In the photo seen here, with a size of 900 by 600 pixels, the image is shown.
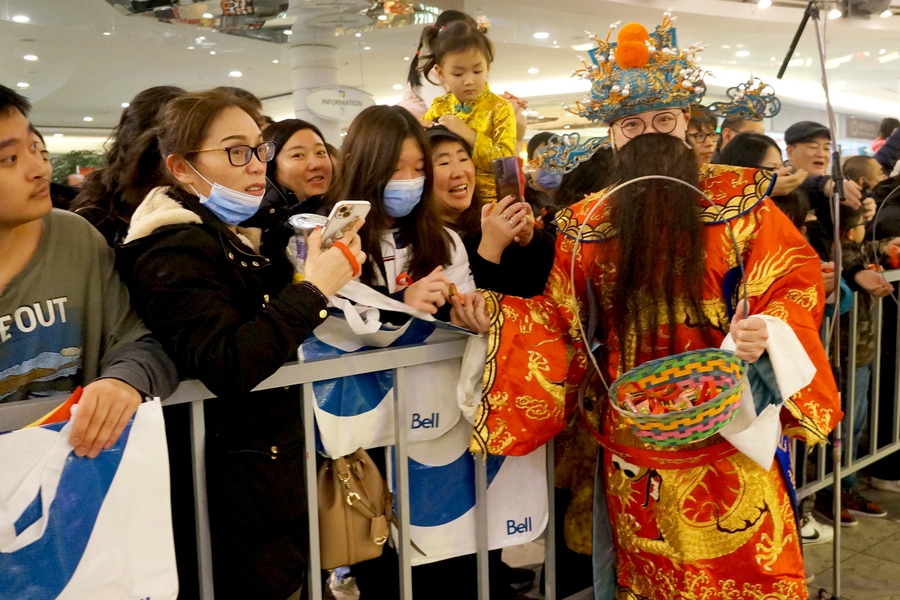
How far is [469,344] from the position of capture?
1882 mm

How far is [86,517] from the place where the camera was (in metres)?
1.24

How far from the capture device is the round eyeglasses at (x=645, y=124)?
1.89 meters

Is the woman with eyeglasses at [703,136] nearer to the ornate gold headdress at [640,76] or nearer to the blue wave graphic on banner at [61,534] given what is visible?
the ornate gold headdress at [640,76]

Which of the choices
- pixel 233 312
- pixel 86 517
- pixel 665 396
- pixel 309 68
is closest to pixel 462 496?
pixel 665 396

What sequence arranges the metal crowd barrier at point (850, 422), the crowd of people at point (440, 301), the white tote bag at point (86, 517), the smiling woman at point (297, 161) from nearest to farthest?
the white tote bag at point (86, 517), the crowd of people at point (440, 301), the smiling woman at point (297, 161), the metal crowd barrier at point (850, 422)

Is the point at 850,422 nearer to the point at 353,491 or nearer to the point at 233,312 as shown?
the point at 353,491

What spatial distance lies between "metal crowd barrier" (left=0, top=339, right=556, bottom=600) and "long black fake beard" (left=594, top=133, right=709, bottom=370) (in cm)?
45

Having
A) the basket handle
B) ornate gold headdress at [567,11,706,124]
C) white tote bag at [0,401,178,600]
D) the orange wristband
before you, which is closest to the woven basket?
the basket handle

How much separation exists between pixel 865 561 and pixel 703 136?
1.82m

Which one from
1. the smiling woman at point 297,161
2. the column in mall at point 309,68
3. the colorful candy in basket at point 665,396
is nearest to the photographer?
the colorful candy in basket at point 665,396

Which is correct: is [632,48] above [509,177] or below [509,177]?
above

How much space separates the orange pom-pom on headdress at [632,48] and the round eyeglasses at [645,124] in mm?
138

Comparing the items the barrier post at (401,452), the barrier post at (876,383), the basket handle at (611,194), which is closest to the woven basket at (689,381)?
the basket handle at (611,194)

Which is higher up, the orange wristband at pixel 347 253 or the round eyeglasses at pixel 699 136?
the round eyeglasses at pixel 699 136
